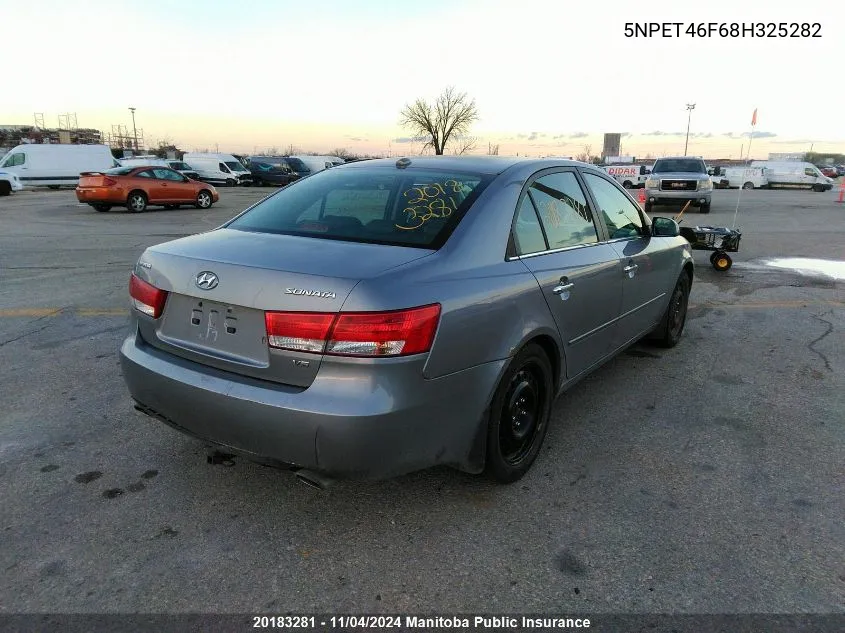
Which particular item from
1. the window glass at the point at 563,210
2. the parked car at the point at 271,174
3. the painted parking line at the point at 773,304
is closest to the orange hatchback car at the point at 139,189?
the parked car at the point at 271,174

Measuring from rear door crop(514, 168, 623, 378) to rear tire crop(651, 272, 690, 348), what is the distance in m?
1.43

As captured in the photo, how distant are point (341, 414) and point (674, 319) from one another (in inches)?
157

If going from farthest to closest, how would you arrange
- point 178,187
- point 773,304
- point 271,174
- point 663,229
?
point 271,174 → point 178,187 → point 773,304 → point 663,229

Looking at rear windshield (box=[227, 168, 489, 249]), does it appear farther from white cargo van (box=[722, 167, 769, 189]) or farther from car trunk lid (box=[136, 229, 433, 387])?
white cargo van (box=[722, 167, 769, 189])

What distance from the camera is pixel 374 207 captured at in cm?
327

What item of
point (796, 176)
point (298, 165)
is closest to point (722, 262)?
point (298, 165)

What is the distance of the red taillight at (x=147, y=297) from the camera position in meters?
2.84

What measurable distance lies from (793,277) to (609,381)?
18.8 ft

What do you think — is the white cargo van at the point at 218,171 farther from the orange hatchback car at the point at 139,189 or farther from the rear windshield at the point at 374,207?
the rear windshield at the point at 374,207

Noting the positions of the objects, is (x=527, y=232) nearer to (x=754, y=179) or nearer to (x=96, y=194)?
(x=96, y=194)

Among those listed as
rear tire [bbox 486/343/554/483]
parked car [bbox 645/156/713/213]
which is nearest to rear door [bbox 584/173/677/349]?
rear tire [bbox 486/343/554/483]

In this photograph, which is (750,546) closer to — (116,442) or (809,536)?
(809,536)

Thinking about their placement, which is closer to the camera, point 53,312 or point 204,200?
point 53,312

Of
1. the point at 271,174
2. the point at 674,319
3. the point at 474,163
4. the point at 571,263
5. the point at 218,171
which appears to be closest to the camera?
the point at 571,263
